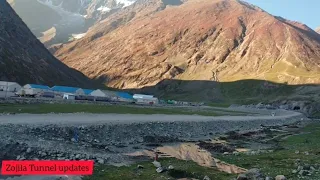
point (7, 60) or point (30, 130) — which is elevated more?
point (7, 60)

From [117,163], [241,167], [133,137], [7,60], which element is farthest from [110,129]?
[7,60]

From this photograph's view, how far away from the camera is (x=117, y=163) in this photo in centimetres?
3559

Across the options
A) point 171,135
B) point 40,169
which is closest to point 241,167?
point 40,169

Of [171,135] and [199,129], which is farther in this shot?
[199,129]

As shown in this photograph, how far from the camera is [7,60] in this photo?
196m

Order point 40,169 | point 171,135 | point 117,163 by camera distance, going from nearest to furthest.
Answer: point 40,169, point 117,163, point 171,135

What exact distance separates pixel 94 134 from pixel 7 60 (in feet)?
539

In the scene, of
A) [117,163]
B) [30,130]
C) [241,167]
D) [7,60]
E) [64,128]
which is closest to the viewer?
[241,167]

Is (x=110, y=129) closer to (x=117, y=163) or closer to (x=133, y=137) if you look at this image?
(x=133, y=137)

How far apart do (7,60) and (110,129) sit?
161 meters
